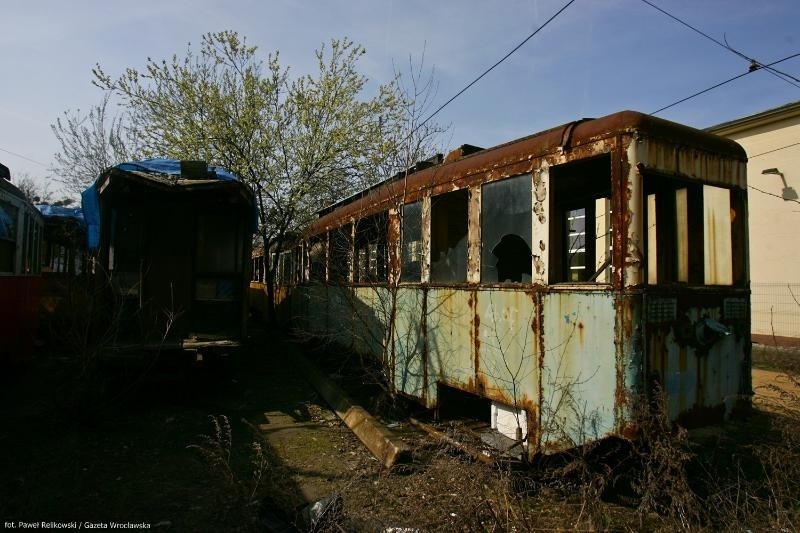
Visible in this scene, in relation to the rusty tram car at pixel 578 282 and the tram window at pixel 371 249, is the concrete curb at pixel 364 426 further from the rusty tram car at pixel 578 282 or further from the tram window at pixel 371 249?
the tram window at pixel 371 249

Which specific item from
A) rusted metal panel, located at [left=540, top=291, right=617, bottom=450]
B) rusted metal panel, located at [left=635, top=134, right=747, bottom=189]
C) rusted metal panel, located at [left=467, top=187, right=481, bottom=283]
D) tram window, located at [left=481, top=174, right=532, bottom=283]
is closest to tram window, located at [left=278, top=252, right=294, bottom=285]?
rusted metal panel, located at [left=467, top=187, right=481, bottom=283]

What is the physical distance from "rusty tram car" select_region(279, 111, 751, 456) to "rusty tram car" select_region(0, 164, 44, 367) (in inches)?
204

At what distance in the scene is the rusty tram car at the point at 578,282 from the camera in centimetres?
350

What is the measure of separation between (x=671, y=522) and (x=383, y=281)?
3921 mm

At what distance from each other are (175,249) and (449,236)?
165 inches

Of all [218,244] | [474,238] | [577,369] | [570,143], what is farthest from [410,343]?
[218,244]

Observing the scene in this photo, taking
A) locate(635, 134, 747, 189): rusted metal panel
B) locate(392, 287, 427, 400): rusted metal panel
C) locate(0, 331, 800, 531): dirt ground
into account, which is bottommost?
locate(0, 331, 800, 531): dirt ground

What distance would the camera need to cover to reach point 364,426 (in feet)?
17.8

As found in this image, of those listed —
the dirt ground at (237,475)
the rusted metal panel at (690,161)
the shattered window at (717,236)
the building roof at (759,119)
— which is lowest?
the dirt ground at (237,475)

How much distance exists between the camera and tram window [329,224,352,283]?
7426mm

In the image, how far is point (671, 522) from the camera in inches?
131

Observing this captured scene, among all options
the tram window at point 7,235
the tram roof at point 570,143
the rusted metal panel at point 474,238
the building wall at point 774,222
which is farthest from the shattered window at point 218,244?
the building wall at point 774,222

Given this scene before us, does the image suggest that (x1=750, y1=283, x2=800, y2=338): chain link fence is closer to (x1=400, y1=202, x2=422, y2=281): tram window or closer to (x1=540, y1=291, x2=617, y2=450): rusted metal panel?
(x1=400, y1=202, x2=422, y2=281): tram window

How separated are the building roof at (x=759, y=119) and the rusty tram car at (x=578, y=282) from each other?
9.40m
